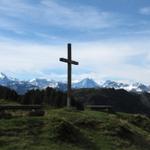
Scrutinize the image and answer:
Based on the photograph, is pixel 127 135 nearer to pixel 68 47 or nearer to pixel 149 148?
pixel 149 148

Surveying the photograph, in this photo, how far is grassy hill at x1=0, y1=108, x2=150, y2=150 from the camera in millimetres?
25609

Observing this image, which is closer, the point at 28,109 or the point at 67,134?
the point at 67,134

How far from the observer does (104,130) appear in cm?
3038

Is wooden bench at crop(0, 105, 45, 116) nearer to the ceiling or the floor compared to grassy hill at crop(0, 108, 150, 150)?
nearer to the ceiling

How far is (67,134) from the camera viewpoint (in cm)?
2752

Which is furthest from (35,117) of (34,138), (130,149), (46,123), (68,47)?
(68,47)

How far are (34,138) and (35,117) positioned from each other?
3.94 m

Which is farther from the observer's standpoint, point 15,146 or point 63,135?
point 63,135

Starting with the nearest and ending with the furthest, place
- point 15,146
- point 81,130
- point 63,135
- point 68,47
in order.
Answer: point 15,146, point 63,135, point 81,130, point 68,47

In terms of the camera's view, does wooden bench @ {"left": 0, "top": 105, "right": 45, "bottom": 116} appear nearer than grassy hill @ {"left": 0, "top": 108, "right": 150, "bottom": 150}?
No

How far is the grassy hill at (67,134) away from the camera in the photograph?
25.6m

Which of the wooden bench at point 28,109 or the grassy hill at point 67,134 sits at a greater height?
the wooden bench at point 28,109

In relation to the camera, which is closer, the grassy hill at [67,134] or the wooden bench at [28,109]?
the grassy hill at [67,134]

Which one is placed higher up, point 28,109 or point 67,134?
point 28,109
